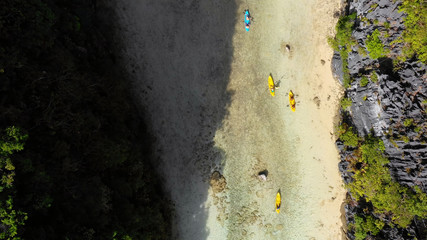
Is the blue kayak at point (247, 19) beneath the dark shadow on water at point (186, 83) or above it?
above

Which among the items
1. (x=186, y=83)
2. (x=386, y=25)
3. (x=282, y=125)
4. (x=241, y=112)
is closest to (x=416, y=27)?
(x=386, y=25)

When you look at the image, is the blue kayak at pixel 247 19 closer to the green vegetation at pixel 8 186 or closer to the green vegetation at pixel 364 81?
the green vegetation at pixel 364 81

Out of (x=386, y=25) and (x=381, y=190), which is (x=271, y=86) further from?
(x=381, y=190)

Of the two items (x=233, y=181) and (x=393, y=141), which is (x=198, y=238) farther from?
(x=393, y=141)

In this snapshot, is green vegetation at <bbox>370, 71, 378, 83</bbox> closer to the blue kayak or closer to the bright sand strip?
the bright sand strip

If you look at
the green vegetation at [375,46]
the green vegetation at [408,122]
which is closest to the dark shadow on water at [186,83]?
the green vegetation at [375,46]

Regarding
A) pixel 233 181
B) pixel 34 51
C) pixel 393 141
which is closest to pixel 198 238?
pixel 233 181
